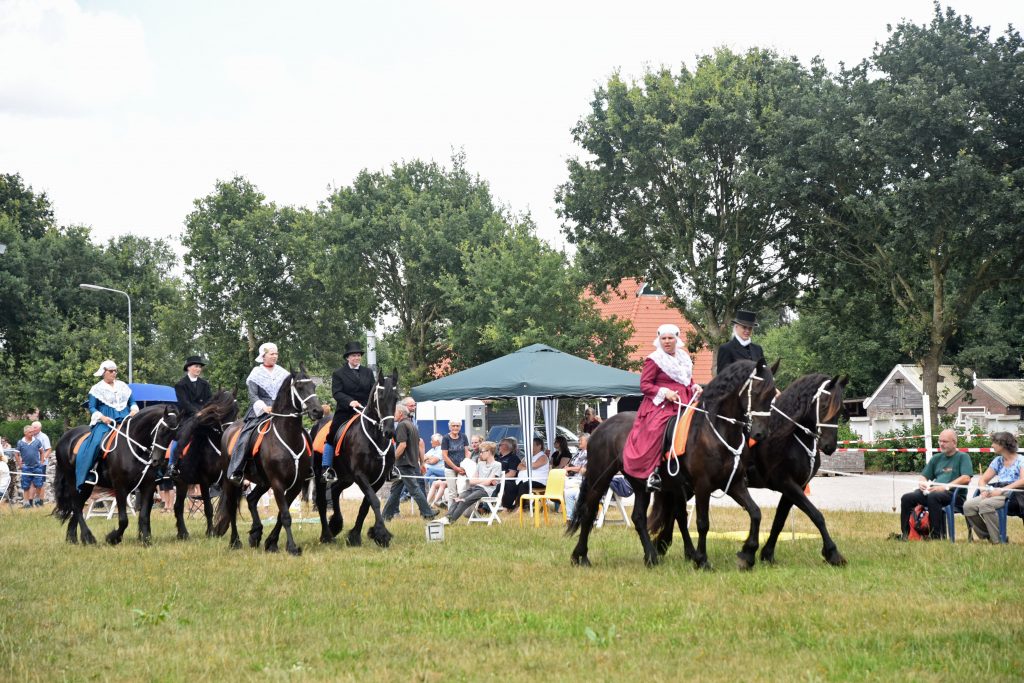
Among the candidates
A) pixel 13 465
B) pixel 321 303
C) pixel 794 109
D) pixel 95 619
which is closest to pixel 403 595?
pixel 95 619

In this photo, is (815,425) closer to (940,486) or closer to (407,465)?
(940,486)

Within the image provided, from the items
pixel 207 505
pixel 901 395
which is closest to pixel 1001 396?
pixel 901 395

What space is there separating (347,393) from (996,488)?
7.97m

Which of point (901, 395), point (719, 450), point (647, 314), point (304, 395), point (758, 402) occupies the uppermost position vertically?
point (647, 314)

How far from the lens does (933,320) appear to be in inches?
1292

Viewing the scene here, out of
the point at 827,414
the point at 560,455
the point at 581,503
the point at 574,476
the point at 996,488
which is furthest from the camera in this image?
the point at 560,455

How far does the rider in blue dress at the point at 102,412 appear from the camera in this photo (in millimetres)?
15391

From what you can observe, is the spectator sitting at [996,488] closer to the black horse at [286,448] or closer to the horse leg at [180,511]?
the black horse at [286,448]

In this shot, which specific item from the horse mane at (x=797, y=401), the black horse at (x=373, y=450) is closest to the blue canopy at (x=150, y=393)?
the black horse at (x=373, y=450)

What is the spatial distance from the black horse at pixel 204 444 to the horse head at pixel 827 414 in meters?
7.72

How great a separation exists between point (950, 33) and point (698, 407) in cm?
2187

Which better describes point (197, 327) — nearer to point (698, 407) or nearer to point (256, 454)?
point (256, 454)

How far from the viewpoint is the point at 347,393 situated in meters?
14.8

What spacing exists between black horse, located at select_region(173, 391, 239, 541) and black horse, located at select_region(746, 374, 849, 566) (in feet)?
23.5
